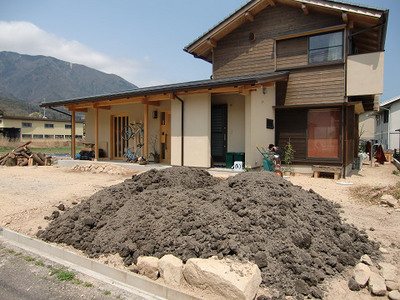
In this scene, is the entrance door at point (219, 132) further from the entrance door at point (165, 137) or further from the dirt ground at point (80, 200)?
the dirt ground at point (80, 200)

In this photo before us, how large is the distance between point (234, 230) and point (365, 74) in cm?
833

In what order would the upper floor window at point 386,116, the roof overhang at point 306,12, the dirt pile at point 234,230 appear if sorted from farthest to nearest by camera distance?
the upper floor window at point 386,116 < the roof overhang at point 306,12 < the dirt pile at point 234,230

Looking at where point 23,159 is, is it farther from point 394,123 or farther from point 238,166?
point 394,123

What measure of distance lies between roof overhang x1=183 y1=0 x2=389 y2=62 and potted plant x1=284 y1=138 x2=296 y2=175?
4554mm

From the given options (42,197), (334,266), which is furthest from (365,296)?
(42,197)

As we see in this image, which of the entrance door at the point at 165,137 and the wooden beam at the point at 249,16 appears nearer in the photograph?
the wooden beam at the point at 249,16

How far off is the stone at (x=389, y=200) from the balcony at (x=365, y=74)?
14.7ft

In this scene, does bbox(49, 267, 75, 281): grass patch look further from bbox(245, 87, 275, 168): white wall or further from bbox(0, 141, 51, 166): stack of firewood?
bbox(0, 141, 51, 166): stack of firewood

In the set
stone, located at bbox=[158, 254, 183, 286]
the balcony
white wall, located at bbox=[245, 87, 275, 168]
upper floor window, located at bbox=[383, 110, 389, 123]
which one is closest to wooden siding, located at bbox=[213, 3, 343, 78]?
the balcony

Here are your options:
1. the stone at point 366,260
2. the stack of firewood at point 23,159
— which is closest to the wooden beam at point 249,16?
the stone at point 366,260

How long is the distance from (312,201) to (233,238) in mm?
2020

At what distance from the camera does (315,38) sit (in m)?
9.95

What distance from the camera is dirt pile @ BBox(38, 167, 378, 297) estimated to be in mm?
3061

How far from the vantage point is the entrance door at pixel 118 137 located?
526 inches
